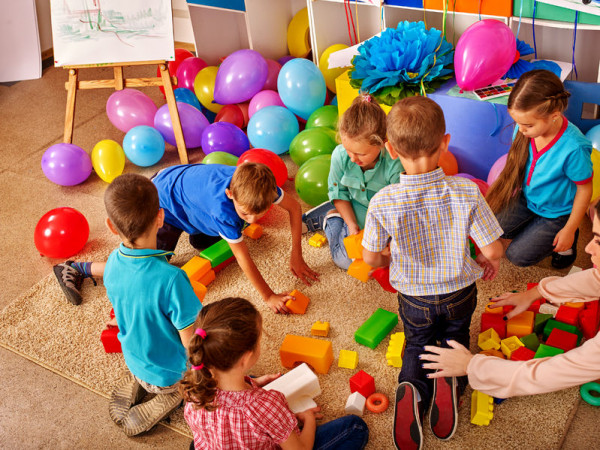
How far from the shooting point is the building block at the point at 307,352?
1.93 metres

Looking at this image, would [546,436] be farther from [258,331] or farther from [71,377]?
[71,377]

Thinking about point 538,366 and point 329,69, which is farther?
point 329,69

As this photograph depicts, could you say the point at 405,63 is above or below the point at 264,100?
above

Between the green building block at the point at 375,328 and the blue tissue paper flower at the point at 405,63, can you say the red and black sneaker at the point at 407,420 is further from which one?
the blue tissue paper flower at the point at 405,63

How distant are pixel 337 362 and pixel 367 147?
75cm

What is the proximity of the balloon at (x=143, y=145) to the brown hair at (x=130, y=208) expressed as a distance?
1435 millimetres

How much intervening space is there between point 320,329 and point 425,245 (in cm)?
60

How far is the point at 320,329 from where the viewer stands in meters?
2.07

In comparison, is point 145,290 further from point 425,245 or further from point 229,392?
point 425,245

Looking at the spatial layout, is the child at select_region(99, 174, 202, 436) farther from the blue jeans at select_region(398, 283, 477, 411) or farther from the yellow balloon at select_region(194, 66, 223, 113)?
the yellow balloon at select_region(194, 66, 223, 113)

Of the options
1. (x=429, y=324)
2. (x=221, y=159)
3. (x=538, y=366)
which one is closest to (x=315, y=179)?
(x=221, y=159)

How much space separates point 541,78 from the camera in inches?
73.9

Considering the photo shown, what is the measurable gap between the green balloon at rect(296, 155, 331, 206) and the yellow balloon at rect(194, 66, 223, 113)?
1087 millimetres

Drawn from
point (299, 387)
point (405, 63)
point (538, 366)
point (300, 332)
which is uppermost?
point (405, 63)
